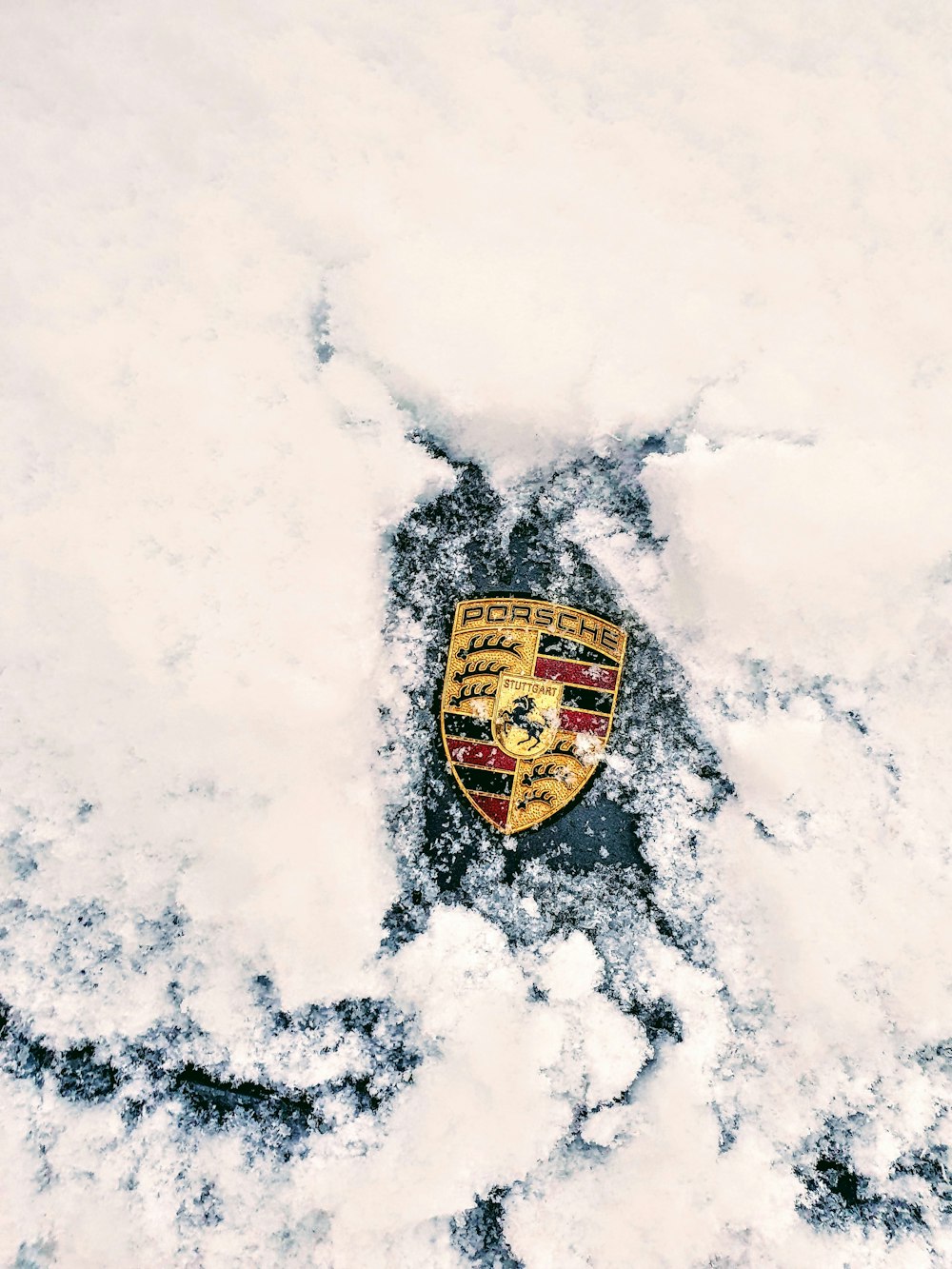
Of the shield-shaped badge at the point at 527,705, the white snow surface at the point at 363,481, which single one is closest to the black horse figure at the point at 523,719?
the shield-shaped badge at the point at 527,705

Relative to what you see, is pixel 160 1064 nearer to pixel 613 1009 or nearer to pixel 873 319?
pixel 613 1009

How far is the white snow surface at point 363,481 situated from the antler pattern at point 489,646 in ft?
0.77

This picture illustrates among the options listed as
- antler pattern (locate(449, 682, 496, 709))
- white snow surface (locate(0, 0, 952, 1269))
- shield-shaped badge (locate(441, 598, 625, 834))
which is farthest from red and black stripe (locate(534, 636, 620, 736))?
white snow surface (locate(0, 0, 952, 1269))

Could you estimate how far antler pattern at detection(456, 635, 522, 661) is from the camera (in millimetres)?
1303

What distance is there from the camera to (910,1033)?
1.20m

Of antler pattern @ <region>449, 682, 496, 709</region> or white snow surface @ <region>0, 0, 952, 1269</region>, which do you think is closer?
white snow surface @ <region>0, 0, 952, 1269</region>

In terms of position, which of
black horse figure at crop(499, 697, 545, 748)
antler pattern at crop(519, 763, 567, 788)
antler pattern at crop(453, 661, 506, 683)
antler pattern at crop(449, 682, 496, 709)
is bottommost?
antler pattern at crop(519, 763, 567, 788)

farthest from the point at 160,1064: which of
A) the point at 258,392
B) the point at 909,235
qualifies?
the point at 909,235

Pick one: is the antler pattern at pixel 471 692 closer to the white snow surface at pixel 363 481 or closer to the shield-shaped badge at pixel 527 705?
the shield-shaped badge at pixel 527 705

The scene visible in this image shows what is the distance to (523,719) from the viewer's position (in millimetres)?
1296

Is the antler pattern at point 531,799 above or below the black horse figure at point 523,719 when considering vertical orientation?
below

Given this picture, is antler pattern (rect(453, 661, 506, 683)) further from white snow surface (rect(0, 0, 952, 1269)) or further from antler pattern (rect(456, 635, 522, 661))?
white snow surface (rect(0, 0, 952, 1269))

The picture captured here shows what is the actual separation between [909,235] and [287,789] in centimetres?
158

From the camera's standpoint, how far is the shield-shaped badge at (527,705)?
1298 mm
